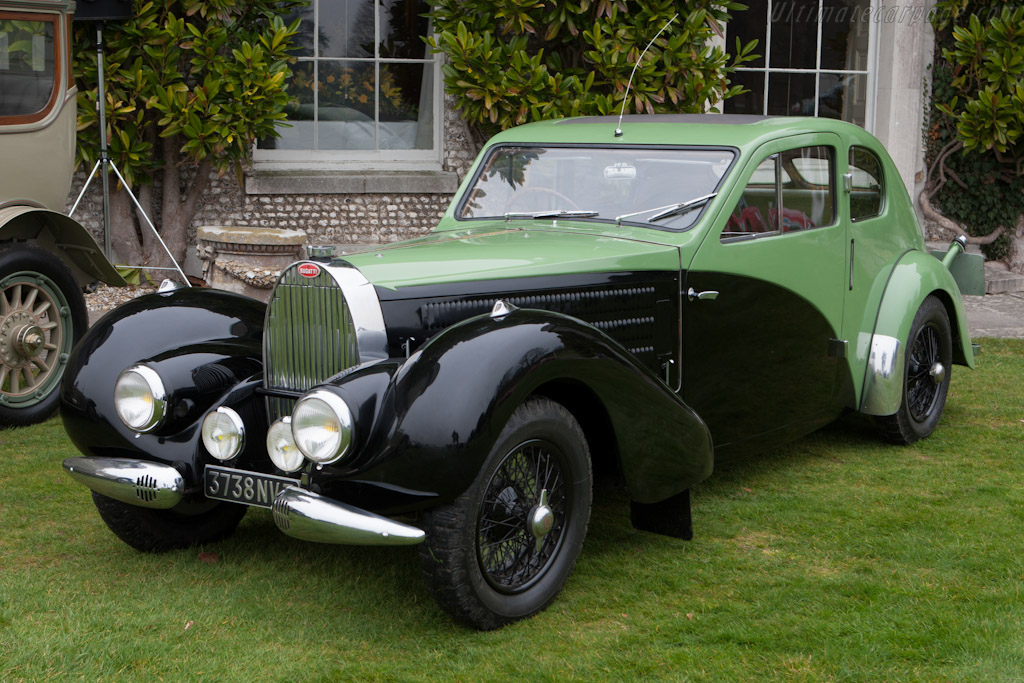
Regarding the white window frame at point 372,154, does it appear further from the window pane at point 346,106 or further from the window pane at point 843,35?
the window pane at point 843,35

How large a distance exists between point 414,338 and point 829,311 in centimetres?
221

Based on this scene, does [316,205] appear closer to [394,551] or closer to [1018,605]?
[394,551]

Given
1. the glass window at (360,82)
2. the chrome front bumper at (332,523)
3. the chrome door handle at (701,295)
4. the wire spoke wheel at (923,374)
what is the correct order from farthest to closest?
the glass window at (360,82)
the wire spoke wheel at (923,374)
the chrome door handle at (701,295)
the chrome front bumper at (332,523)

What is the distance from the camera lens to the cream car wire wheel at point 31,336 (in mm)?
5727

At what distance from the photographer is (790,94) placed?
440 inches

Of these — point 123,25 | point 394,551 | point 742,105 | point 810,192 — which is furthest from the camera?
point 742,105

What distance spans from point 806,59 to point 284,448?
919 cm

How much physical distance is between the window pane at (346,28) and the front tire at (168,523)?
6.50 meters

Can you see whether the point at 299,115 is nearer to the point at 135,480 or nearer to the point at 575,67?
the point at 575,67

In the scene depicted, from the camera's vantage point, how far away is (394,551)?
4.12 meters

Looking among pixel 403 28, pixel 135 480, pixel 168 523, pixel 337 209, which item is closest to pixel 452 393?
pixel 135 480

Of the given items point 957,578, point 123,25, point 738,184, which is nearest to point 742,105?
point 123,25

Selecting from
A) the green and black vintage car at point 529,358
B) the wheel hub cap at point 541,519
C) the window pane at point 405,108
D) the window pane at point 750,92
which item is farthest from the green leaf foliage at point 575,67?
the wheel hub cap at point 541,519

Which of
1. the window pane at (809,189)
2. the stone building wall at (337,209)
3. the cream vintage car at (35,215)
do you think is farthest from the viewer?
the stone building wall at (337,209)
